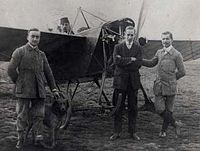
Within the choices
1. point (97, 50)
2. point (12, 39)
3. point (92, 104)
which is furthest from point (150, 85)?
point (12, 39)

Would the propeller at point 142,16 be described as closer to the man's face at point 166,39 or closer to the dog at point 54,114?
the man's face at point 166,39

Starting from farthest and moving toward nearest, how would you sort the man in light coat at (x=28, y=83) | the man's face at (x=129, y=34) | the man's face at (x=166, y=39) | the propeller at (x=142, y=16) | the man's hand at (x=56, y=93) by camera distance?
1. the propeller at (x=142, y=16)
2. the man's face at (x=166, y=39)
3. the man's face at (x=129, y=34)
4. the man's hand at (x=56, y=93)
5. the man in light coat at (x=28, y=83)

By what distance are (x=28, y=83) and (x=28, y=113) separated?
0.47 m

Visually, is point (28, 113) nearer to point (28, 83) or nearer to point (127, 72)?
point (28, 83)

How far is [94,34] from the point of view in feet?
24.5

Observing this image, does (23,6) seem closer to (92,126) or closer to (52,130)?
(92,126)

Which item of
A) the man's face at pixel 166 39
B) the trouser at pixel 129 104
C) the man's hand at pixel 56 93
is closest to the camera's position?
the man's hand at pixel 56 93

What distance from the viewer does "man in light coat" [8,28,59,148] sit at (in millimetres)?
4832

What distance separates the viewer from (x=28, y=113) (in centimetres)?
498

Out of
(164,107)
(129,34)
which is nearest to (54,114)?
(129,34)

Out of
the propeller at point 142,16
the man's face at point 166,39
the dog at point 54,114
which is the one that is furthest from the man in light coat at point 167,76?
the dog at point 54,114

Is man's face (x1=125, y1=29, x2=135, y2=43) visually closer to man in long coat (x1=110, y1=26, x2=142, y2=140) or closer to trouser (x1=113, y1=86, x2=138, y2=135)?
man in long coat (x1=110, y1=26, x2=142, y2=140)

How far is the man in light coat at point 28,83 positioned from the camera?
483 cm

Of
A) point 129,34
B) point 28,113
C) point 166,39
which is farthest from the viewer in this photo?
point 166,39
